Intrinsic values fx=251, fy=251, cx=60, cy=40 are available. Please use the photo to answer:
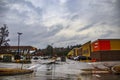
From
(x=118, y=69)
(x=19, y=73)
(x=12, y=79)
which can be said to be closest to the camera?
(x=12, y=79)

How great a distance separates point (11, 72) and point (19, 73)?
1.05 metres

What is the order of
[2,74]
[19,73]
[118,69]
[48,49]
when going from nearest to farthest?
1. [2,74]
2. [19,73]
3. [118,69]
4. [48,49]

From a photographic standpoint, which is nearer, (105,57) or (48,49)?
(105,57)

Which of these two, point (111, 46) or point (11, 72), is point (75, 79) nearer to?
point (11, 72)

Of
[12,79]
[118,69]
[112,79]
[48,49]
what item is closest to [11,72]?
[12,79]

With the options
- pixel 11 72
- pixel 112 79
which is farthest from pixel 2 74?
pixel 112 79

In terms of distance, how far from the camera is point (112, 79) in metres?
21.6

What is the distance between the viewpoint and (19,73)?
2572 cm

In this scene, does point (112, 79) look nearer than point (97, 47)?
Yes

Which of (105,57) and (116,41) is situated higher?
(116,41)

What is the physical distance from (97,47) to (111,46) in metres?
4.47

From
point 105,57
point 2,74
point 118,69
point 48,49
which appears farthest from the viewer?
point 48,49

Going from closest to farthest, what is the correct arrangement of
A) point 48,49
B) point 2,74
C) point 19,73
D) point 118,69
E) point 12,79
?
point 12,79 < point 2,74 < point 19,73 < point 118,69 < point 48,49

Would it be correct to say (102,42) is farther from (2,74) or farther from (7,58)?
(2,74)
